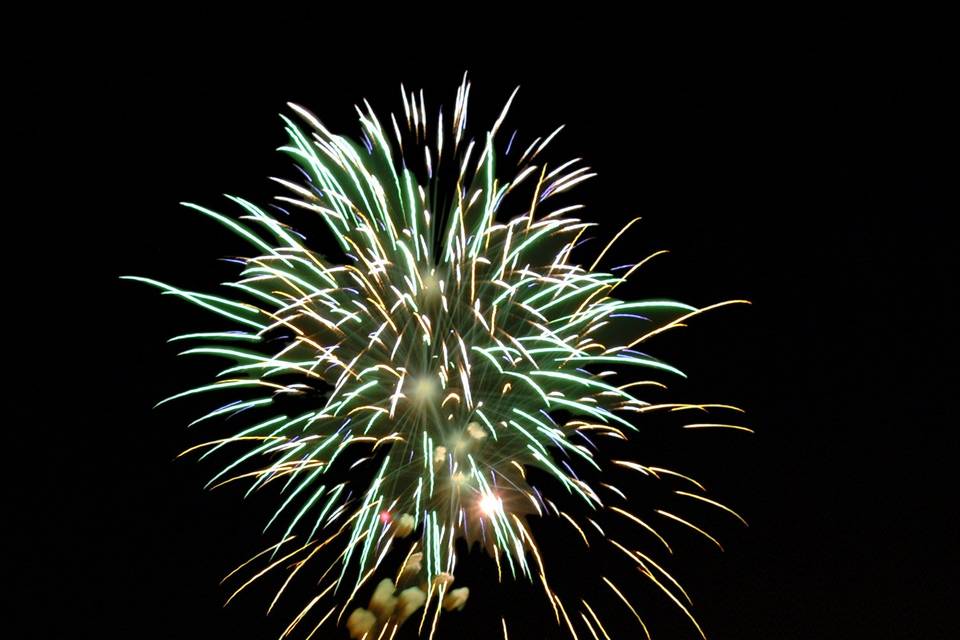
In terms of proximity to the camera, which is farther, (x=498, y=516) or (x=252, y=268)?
(x=498, y=516)

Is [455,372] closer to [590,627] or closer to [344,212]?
[344,212]

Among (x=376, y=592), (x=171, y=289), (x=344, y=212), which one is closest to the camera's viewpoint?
(x=171, y=289)

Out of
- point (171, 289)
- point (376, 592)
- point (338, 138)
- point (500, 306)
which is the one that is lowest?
point (376, 592)

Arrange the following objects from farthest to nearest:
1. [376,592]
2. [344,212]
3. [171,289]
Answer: [376,592], [344,212], [171,289]

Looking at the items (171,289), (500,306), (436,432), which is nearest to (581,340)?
(500,306)

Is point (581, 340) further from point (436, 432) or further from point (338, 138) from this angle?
point (338, 138)

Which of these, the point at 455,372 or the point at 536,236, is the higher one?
the point at 536,236

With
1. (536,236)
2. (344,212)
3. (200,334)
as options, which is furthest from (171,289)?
(536,236)

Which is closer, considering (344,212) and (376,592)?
(344,212)

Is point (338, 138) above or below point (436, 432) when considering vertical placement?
above

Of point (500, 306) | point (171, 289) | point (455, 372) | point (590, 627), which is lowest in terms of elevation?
point (590, 627)
